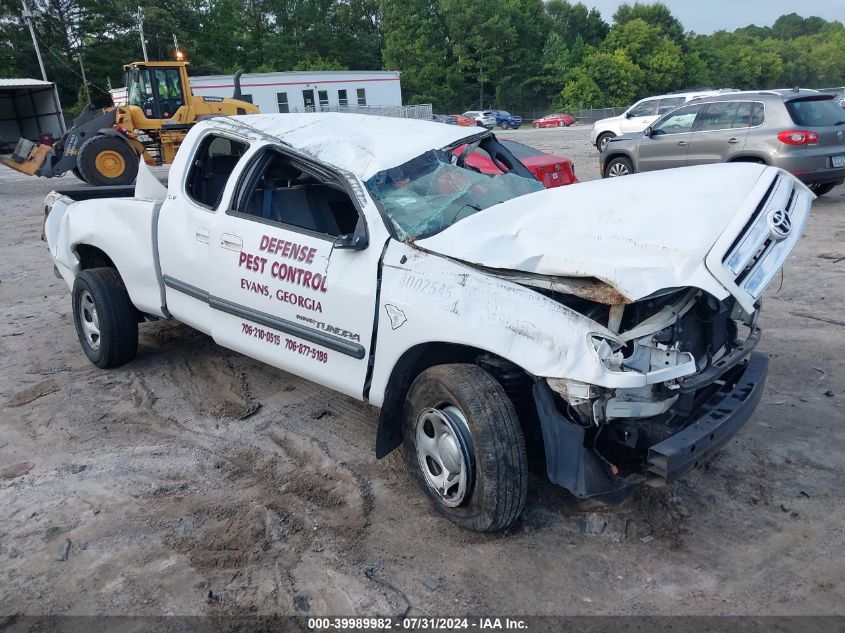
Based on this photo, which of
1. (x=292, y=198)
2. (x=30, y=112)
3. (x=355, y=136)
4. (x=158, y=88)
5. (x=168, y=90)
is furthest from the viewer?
(x=30, y=112)

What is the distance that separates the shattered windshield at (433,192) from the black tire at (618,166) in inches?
357

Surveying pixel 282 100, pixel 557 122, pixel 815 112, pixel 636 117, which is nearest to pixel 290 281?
pixel 815 112

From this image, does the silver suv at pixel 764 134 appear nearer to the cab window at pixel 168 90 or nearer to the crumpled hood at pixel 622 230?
the crumpled hood at pixel 622 230

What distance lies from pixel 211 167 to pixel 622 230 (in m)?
3.08

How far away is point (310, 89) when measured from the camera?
137ft

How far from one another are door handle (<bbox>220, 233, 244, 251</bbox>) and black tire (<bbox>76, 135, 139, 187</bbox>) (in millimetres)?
13555

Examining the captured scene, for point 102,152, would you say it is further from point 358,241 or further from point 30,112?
point 358,241

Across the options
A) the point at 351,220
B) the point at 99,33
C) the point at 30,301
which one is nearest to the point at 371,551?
the point at 351,220

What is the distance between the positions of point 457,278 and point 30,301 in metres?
6.23

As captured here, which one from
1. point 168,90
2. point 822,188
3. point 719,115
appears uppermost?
point 168,90

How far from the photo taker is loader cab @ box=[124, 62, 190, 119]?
18062mm

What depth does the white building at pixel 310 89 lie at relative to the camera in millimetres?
37725

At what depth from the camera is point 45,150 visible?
1717 centimetres

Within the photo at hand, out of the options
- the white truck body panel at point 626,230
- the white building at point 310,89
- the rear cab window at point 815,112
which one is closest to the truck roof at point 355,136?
the white truck body panel at point 626,230
